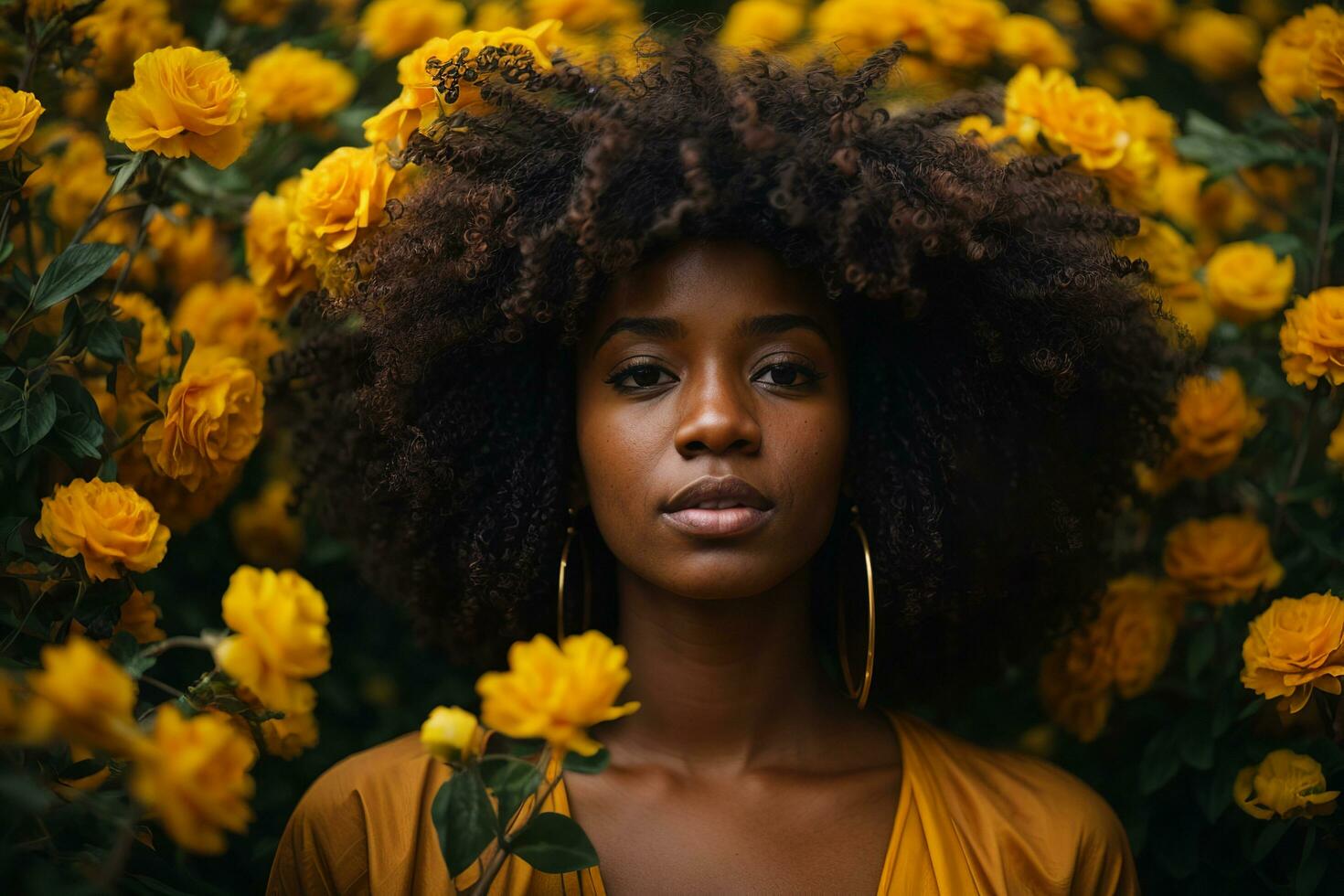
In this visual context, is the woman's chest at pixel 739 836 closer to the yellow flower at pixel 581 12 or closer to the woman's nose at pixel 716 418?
the woman's nose at pixel 716 418

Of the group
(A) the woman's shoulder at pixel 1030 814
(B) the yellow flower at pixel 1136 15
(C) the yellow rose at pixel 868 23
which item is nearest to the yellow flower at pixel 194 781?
(A) the woman's shoulder at pixel 1030 814

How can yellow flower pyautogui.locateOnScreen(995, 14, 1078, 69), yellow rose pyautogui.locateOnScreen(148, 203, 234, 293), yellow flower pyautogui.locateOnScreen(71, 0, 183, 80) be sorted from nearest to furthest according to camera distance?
1. yellow flower pyautogui.locateOnScreen(71, 0, 183, 80)
2. yellow rose pyautogui.locateOnScreen(148, 203, 234, 293)
3. yellow flower pyautogui.locateOnScreen(995, 14, 1078, 69)

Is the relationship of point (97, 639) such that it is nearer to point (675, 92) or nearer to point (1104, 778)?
point (675, 92)

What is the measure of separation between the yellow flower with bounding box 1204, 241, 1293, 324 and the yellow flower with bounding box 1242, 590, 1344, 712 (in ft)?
1.59

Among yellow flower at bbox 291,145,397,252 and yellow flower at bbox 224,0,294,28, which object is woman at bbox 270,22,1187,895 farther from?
yellow flower at bbox 224,0,294,28

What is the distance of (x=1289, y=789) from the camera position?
1799 millimetres

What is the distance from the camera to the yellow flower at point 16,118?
1.55 meters

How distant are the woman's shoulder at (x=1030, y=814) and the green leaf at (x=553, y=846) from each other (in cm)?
68

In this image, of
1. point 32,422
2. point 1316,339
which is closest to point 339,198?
point 32,422

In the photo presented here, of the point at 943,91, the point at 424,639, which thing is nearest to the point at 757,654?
the point at 424,639

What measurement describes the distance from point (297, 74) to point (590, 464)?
85 centimetres

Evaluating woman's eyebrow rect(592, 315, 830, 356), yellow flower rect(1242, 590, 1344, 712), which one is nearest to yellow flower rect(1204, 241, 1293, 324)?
yellow flower rect(1242, 590, 1344, 712)

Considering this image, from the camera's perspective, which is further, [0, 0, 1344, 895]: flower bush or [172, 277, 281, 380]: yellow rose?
[172, 277, 281, 380]: yellow rose

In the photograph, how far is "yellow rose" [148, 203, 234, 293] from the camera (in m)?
2.18
